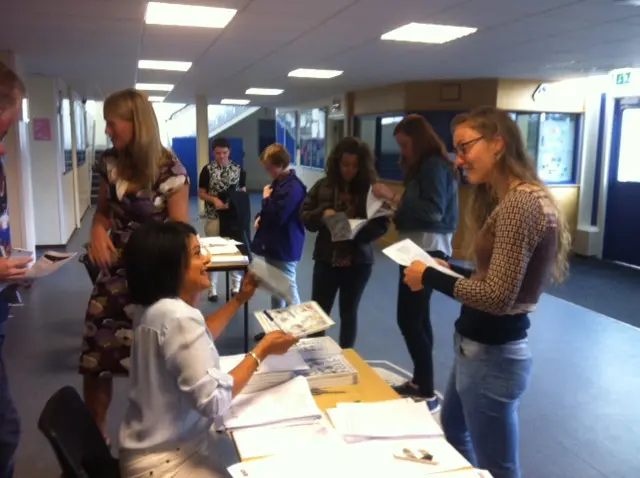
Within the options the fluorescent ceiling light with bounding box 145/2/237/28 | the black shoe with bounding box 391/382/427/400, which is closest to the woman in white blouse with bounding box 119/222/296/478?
the black shoe with bounding box 391/382/427/400

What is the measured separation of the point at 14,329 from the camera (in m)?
4.32

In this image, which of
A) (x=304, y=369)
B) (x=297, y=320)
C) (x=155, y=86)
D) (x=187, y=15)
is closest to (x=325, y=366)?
(x=304, y=369)

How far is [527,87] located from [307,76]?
293 cm

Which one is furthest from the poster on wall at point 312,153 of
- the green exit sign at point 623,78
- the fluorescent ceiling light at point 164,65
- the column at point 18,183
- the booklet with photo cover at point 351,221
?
the booklet with photo cover at point 351,221

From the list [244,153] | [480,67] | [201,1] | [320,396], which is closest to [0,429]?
[320,396]

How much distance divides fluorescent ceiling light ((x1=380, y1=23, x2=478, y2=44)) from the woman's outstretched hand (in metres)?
3.10

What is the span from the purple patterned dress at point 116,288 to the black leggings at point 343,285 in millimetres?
1192

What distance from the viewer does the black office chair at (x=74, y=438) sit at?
1273 millimetres

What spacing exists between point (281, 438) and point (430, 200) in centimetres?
170

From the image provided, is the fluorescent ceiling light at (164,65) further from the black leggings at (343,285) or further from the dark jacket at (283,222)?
the black leggings at (343,285)

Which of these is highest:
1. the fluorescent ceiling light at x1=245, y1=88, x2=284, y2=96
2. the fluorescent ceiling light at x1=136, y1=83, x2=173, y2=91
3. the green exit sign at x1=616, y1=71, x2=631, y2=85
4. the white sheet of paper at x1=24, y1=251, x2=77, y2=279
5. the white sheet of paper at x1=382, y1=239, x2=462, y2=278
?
the fluorescent ceiling light at x1=136, y1=83, x2=173, y2=91

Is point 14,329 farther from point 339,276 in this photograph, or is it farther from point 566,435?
point 566,435

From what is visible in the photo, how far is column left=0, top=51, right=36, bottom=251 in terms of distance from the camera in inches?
218

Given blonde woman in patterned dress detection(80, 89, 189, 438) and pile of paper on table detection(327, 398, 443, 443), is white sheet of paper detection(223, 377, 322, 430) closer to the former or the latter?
pile of paper on table detection(327, 398, 443, 443)
